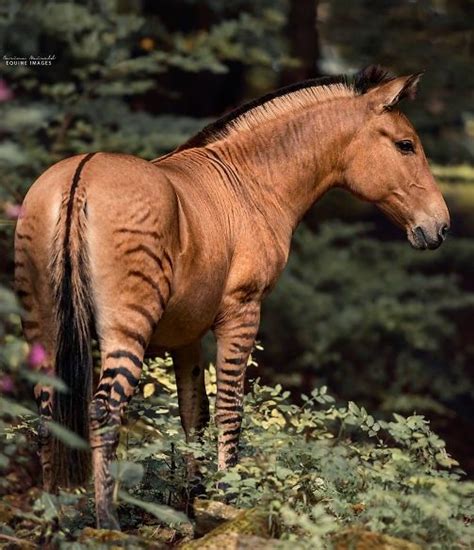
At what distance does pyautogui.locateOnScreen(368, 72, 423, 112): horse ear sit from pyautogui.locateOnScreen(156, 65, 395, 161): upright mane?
0.12 m

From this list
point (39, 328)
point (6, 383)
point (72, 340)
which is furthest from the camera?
point (39, 328)

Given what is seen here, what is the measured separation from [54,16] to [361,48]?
5482mm

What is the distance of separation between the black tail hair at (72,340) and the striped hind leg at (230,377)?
42.8 inches

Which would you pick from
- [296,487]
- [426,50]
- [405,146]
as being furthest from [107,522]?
[426,50]

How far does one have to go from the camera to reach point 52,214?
5227 mm

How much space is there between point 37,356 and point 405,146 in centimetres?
282

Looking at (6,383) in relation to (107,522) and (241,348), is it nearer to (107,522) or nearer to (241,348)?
(107,522)

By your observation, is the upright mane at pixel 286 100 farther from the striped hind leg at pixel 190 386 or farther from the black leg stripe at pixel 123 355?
the black leg stripe at pixel 123 355

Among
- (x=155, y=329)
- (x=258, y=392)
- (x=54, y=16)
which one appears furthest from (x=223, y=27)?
(x=155, y=329)

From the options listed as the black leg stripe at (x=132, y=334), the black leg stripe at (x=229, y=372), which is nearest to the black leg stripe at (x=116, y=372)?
the black leg stripe at (x=132, y=334)

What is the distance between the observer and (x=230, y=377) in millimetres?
6246

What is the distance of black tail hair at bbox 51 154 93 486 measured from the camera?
17.0ft

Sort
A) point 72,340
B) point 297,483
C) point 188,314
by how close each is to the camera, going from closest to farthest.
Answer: point 72,340 < point 297,483 < point 188,314

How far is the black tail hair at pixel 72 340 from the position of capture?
5.18 meters
